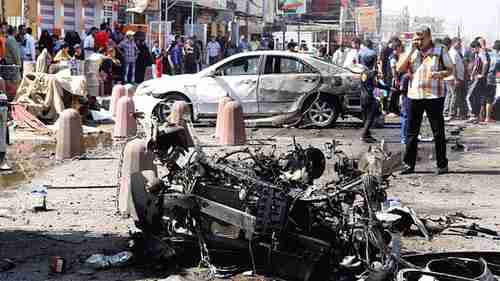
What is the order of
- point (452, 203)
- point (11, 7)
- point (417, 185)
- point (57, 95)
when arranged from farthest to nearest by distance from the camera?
point (11, 7), point (57, 95), point (417, 185), point (452, 203)

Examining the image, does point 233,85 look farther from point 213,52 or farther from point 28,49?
point 213,52

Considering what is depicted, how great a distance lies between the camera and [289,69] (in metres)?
16.7

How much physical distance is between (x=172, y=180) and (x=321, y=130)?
10268mm

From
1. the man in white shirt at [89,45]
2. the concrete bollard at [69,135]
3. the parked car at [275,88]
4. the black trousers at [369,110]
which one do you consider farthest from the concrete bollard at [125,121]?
the man in white shirt at [89,45]

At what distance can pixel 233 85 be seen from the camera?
16.5 m

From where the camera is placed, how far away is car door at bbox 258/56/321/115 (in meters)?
16.5

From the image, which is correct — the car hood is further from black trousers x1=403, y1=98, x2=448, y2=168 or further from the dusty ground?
black trousers x1=403, y1=98, x2=448, y2=168

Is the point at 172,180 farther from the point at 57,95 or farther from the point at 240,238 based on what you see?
the point at 57,95

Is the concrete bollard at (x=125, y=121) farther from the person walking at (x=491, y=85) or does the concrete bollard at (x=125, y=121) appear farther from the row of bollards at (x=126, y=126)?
the person walking at (x=491, y=85)

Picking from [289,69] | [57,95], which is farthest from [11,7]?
[289,69]

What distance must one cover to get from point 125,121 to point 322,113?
4340 millimetres

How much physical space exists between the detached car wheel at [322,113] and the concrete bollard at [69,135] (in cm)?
599

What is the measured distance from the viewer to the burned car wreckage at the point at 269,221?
5.85 m

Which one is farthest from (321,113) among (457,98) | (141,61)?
(141,61)
